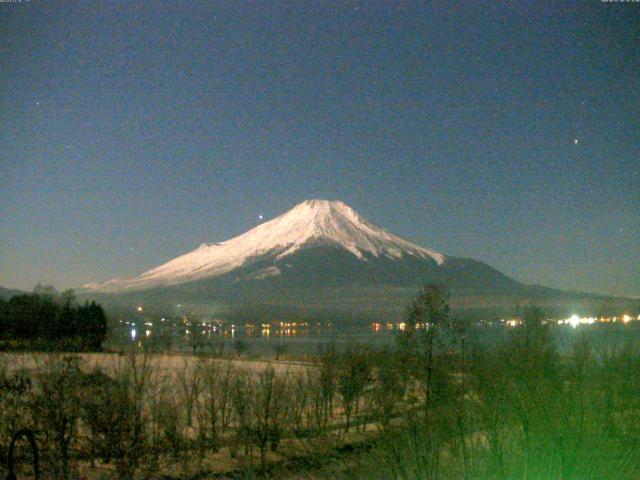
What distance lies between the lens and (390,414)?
1145cm

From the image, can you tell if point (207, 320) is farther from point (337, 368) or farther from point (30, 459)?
point (30, 459)

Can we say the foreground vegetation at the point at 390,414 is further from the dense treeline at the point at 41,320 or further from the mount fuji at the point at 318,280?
the mount fuji at the point at 318,280

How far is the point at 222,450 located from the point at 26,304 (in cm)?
4190

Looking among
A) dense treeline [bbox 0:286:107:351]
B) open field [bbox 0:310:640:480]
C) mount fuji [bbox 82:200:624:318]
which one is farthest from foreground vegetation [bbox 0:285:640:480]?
mount fuji [bbox 82:200:624:318]

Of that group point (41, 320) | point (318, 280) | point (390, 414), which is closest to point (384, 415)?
point (390, 414)

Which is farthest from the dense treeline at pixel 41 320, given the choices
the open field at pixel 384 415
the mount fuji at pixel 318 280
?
the mount fuji at pixel 318 280

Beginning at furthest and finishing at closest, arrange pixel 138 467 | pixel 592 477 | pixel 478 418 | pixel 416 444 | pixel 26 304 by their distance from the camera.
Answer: pixel 26 304, pixel 138 467, pixel 478 418, pixel 416 444, pixel 592 477

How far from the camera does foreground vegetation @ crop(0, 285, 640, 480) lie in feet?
15.1

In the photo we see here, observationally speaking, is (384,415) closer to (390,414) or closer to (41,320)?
(390,414)

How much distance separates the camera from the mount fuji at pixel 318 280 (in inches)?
6486

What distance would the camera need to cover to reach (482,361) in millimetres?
7406

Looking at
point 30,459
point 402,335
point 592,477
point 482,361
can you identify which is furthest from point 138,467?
point 592,477

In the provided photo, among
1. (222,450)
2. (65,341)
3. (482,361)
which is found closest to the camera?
(482,361)

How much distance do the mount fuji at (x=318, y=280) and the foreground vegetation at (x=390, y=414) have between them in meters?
133
